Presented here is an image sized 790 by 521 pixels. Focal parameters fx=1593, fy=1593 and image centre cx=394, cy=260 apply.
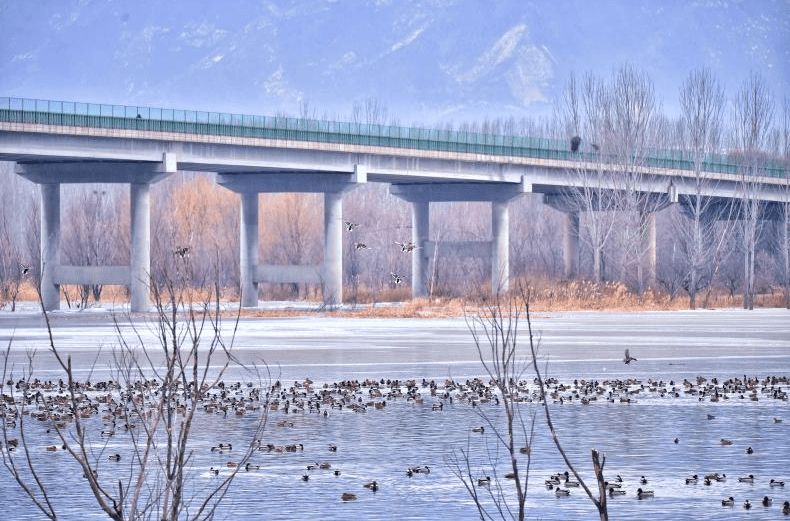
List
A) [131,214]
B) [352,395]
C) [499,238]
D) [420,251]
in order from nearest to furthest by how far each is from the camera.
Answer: [352,395] < [131,214] < [499,238] < [420,251]

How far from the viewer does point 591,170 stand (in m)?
84.8

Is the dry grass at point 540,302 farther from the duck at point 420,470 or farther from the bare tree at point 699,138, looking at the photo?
the duck at point 420,470

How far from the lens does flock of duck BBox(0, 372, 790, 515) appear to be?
804 inches

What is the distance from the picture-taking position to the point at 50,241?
6838cm

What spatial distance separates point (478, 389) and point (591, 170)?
62.1 m

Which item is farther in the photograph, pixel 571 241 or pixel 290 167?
pixel 571 241

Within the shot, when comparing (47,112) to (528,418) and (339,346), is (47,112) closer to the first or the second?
(339,346)

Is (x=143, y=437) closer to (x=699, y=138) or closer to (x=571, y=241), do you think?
(x=699, y=138)

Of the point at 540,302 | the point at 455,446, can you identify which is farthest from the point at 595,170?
the point at 455,446

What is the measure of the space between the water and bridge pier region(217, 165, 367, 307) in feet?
→ 126

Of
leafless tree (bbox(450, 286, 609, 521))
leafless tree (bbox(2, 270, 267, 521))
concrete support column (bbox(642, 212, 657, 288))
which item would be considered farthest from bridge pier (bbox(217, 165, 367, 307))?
leafless tree (bbox(450, 286, 609, 521))

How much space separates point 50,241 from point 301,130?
1184 cm

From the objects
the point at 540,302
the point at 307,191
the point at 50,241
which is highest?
the point at 307,191

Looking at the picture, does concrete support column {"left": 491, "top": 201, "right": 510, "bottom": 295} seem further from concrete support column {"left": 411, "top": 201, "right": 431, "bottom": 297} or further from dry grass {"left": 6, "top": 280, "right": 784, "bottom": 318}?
dry grass {"left": 6, "top": 280, "right": 784, "bottom": 318}
